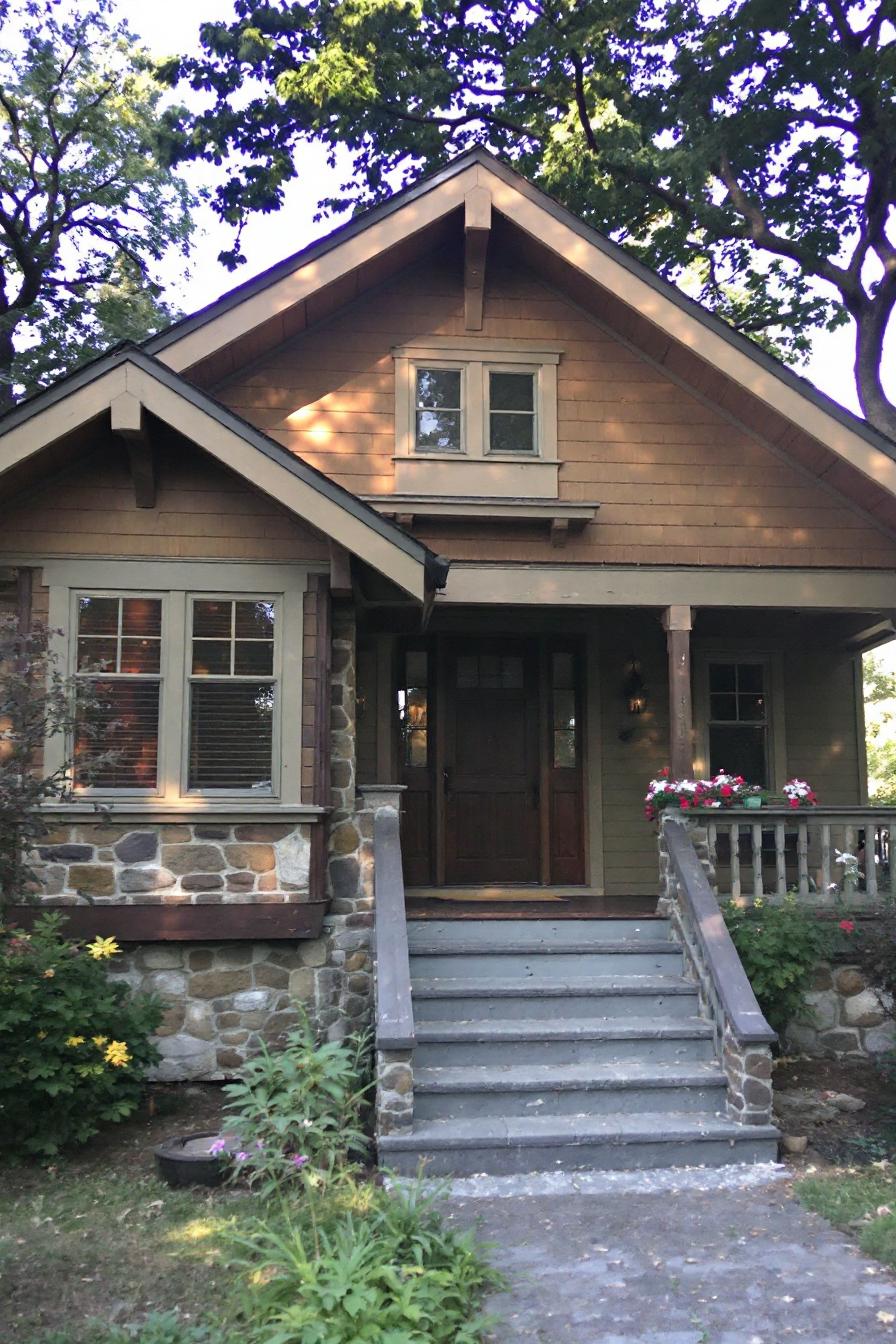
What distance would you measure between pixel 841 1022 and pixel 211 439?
587 cm

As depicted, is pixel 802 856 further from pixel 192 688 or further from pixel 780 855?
pixel 192 688

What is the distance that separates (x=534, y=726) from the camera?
1028 centimetres

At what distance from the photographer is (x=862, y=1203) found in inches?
201

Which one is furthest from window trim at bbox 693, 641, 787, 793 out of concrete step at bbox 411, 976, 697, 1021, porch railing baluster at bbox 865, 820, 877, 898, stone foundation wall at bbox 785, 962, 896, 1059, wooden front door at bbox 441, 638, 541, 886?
concrete step at bbox 411, 976, 697, 1021

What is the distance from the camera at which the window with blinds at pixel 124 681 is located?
7.28 metres

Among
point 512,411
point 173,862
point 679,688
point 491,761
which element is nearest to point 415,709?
point 491,761

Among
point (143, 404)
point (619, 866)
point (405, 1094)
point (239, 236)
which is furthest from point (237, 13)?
point (405, 1094)

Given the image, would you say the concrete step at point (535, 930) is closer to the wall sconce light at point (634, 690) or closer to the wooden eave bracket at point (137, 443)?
the wall sconce light at point (634, 690)

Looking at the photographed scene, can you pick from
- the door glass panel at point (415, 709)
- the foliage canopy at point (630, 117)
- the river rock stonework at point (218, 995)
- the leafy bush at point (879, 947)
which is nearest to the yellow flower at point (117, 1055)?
the river rock stonework at point (218, 995)

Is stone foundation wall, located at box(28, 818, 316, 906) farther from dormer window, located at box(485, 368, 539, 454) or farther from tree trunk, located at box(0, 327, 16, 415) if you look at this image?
tree trunk, located at box(0, 327, 16, 415)

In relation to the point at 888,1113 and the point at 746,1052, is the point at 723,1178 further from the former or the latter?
the point at 888,1113

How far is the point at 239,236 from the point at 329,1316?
16.8 metres

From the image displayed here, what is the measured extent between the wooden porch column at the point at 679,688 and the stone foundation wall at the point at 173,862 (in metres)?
3.09

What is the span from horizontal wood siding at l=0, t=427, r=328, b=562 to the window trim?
454 cm
